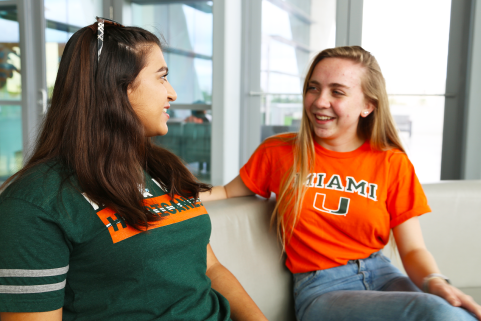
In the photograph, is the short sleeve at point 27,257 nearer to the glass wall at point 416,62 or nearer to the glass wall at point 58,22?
the glass wall at point 416,62

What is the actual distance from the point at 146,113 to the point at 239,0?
95.1 inches

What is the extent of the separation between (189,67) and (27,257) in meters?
2.76

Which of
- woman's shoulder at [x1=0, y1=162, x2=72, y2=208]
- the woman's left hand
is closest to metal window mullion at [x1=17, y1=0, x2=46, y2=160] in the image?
woman's shoulder at [x1=0, y1=162, x2=72, y2=208]

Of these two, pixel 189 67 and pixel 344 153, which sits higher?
pixel 189 67

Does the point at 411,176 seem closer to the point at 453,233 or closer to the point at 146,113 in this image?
the point at 453,233

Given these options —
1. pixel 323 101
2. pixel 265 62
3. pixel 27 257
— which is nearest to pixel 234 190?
pixel 323 101

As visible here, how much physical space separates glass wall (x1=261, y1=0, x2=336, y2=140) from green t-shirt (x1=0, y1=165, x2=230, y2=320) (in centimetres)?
230

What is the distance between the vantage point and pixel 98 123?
0.84 m

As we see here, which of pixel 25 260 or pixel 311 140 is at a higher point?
pixel 311 140

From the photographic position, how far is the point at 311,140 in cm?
145

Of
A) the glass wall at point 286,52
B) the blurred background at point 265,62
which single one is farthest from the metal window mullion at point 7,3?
the glass wall at point 286,52

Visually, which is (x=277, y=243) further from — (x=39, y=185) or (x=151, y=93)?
(x=39, y=185)

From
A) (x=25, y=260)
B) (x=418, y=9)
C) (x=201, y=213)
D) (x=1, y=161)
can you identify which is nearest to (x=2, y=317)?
(x=25, y=260)

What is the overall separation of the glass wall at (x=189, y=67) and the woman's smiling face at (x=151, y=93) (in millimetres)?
2283
